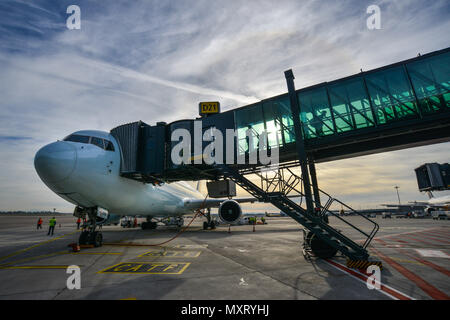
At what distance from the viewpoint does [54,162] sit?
373 inches

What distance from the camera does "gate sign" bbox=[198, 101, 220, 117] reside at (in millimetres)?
14320

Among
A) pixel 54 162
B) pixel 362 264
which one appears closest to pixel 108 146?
pixel 54 162

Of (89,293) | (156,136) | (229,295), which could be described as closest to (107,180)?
(156,136)

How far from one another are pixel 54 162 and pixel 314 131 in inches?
527

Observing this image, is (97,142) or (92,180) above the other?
(97,142)

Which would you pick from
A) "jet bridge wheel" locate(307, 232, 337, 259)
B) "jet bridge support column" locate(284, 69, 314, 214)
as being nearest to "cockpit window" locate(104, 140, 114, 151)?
"jet bridge support column" locate(284, 69, 314, 214)

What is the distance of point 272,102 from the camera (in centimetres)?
1294

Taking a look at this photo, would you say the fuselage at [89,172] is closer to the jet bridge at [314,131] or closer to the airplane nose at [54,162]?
the airplane nose at [54,162]

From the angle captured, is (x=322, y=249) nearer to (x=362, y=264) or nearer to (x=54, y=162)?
(x=362, y=264)

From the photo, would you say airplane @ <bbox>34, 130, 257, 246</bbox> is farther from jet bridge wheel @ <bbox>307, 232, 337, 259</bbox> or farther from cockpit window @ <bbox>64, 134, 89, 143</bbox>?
jet bridge wheel @ <bbox>307, 232, 337, 259</bbox>

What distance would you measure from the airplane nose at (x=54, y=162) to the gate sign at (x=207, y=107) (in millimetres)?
7971

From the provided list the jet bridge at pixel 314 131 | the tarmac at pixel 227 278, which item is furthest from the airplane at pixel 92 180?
the tarmac at pixel 227 278
